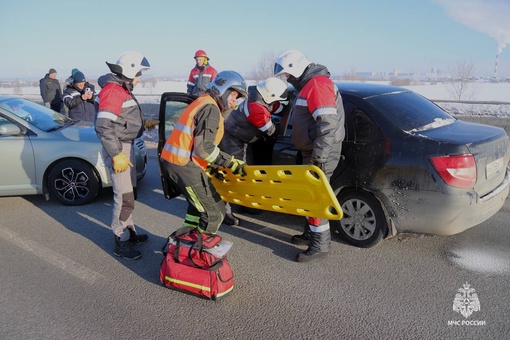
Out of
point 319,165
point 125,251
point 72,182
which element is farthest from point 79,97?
point 319,165

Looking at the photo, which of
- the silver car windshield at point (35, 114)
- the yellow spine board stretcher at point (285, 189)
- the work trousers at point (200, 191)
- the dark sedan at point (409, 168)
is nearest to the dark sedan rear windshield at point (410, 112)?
the dark sedan at point (409, 168)

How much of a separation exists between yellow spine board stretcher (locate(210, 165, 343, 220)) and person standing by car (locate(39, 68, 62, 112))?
7.81 meters

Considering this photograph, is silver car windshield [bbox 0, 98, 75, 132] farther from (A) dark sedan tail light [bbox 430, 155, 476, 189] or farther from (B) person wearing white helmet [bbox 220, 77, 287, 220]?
(A) dark sedan tail light [bbox 430, 155, 476, 189]

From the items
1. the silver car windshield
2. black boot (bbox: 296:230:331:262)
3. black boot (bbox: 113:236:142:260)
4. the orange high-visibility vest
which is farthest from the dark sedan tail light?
the silver car windshield

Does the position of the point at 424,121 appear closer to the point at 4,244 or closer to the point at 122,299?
the point at 122,299

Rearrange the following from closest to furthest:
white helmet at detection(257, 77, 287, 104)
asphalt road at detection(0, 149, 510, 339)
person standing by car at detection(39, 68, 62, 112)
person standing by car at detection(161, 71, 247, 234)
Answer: asphalt road at detection(0, 149, 510, 339)
person standing by car at detection(161, 71, 247, 234)
white helmet at detection(257, 77, 287, 104)
person standing by car at detection(39, 68, 62, 112)

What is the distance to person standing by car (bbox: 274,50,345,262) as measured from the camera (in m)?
3.45

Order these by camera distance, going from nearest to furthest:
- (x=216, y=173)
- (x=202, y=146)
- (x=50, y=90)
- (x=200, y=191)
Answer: (x=202, y=146) < (x=200, y=191) < (x=216, y=173) < (x=50, y=90)

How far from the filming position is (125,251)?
396cm

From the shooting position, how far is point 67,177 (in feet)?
17.9

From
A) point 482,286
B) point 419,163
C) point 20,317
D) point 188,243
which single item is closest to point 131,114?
point 188,243

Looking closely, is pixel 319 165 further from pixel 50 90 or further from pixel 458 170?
pixel 50 90

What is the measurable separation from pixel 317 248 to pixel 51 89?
29.4 ft

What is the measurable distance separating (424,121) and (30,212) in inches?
200
